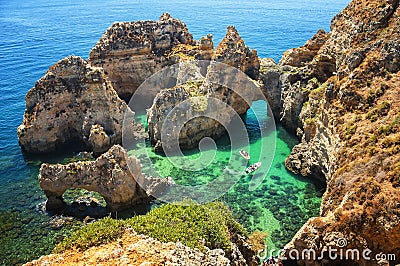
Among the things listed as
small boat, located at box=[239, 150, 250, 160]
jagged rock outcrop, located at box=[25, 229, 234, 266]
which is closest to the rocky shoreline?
small boat, located at box=[239, 150, 250, 160]

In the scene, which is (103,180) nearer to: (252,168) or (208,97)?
(252,168)

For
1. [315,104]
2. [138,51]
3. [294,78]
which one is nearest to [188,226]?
[315,104]

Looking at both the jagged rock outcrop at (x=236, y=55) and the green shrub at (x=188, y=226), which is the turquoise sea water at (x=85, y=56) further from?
the jagged rock outcrop at (x=236, y=55)

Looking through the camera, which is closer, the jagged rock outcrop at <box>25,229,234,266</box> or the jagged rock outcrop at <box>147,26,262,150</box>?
the jagged rock outcrop at <box>25,229,234,266</box>

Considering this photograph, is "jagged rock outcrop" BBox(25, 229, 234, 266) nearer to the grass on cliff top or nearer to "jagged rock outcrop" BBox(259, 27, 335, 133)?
the grass on cliff top

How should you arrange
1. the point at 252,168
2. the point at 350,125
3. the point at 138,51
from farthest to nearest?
the point at 138,51 → the point at 252,168 → the point at 350,125

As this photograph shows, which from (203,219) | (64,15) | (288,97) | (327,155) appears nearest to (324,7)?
(64,15)
